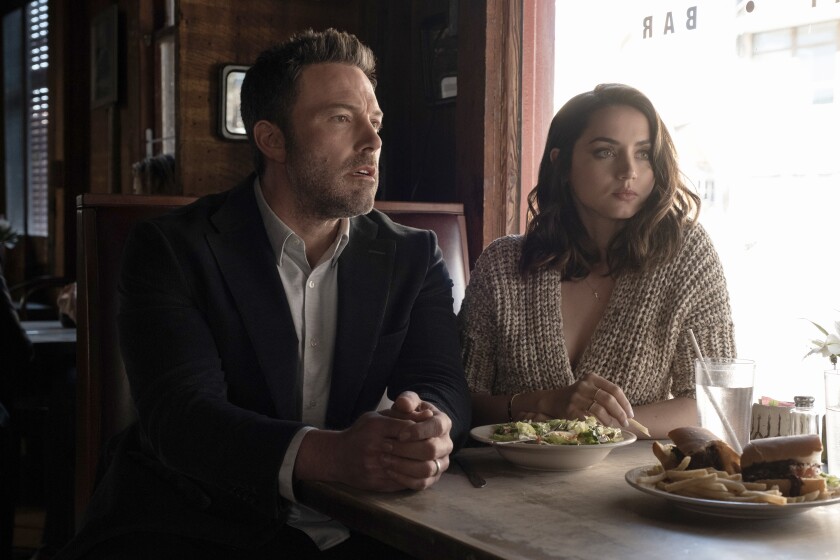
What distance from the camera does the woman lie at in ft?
6.49

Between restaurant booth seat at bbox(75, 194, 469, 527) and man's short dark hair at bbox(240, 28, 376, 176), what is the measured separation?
14.9 inches

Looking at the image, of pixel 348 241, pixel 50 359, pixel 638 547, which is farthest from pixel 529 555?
pixel 50 359

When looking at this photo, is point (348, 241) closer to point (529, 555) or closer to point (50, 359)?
point (529, 555)

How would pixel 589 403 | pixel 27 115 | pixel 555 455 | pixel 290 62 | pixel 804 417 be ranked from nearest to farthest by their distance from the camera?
pixel 555 455
pixel 804 417
pixel 589 403
pixel 290 62
pixel 27 115

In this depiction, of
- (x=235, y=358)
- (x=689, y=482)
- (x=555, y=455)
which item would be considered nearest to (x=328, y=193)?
(x=235, y=358)

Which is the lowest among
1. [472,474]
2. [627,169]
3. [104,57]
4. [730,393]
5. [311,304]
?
[472,474]

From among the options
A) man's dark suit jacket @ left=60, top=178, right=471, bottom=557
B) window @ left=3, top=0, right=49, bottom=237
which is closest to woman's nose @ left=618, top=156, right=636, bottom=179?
man's dark suit jacket @ left=60, top=178, right=471, bottom=557

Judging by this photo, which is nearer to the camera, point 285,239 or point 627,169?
point 285,239

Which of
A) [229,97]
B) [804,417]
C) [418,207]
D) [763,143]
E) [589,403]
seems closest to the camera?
[804,417]

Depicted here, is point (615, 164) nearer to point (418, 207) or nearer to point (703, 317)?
point (703, 317)

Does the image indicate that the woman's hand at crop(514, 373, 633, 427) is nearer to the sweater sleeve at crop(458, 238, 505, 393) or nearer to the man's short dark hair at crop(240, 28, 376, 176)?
the sweater sleeve at crop(458, 238, 505, 393)

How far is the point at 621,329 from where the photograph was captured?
78.7 inches

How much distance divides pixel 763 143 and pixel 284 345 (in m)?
1.33

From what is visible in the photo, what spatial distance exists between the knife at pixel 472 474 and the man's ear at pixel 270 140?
784mm
